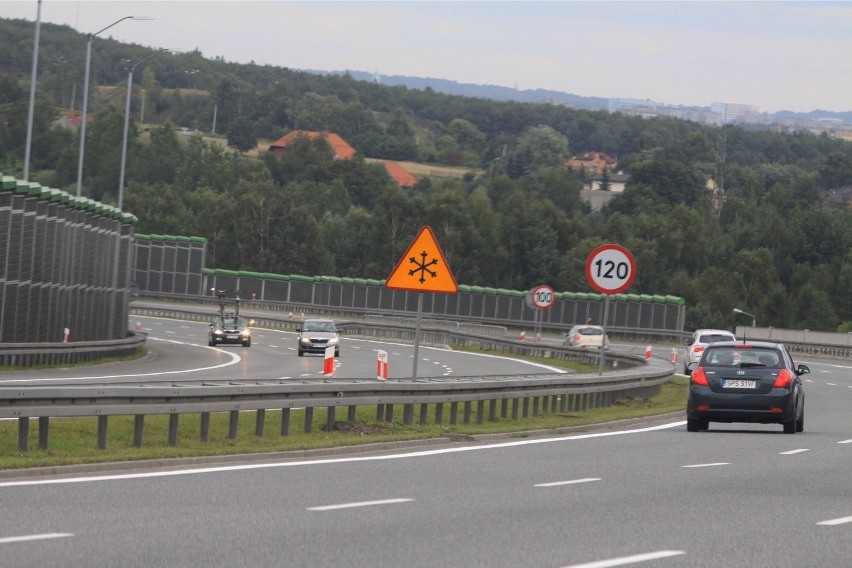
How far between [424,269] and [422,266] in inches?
1.8

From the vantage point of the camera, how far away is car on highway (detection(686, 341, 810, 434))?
956 inches

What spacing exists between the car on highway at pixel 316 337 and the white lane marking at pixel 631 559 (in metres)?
43.6

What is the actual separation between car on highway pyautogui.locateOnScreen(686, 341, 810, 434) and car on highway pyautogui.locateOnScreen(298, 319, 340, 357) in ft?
100

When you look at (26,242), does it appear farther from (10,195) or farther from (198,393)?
(198,393)

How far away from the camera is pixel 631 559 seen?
10.7 meters

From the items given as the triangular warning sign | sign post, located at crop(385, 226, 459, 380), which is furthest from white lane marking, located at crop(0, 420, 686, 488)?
the triangular warning sign

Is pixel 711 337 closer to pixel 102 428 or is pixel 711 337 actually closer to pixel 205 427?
pixel 205 427

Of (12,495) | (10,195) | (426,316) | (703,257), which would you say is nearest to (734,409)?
(12,495)

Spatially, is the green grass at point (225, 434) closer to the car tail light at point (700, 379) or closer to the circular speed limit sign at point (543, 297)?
the car tail light at point (700, 379)

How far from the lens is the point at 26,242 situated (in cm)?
4084

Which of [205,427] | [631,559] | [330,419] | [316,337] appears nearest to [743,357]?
[330,419]

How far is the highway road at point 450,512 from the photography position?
1066 centimetres

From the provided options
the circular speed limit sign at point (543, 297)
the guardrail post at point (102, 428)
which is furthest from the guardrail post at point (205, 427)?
the circular speed limit sign at point (543, 297)

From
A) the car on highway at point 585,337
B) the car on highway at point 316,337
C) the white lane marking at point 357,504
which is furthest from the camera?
the car on highway at point 585,337
